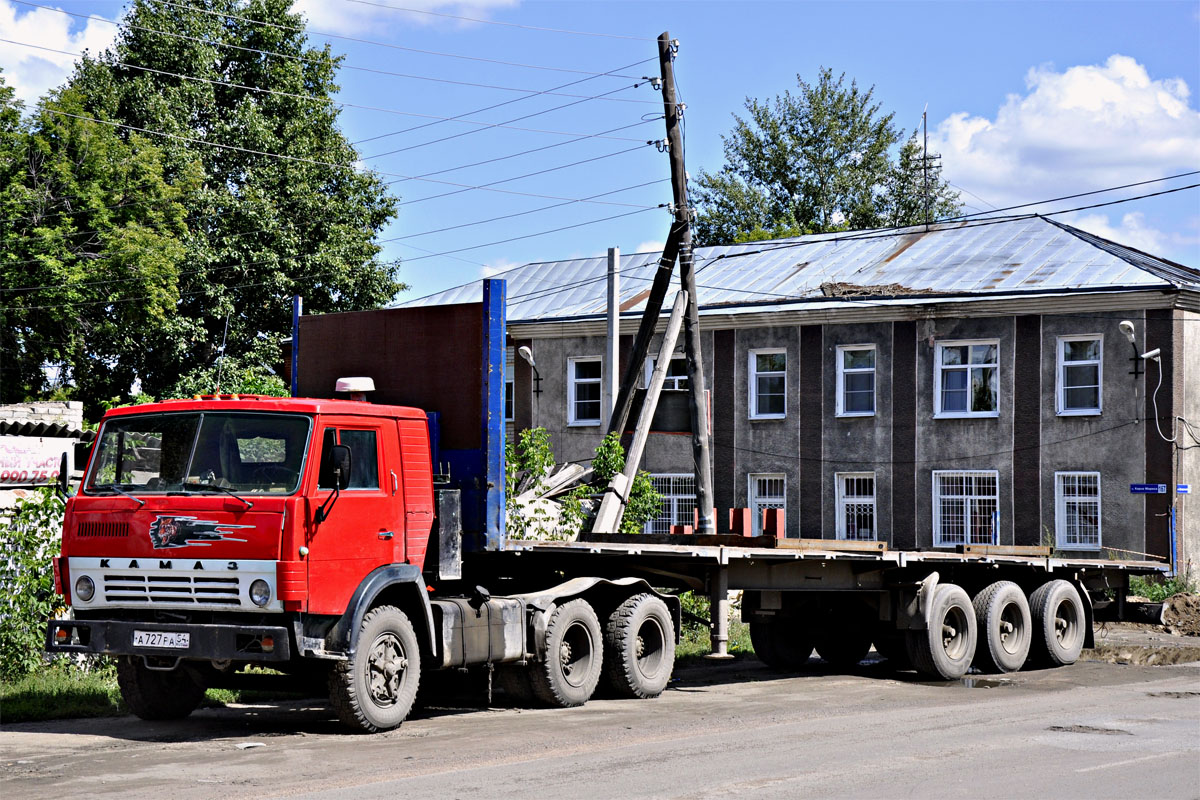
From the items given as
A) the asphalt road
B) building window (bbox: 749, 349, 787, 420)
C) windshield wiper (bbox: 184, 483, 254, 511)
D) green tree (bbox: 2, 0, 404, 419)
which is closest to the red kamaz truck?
windshield wiper (bbox: 184, 483, 254, 511)

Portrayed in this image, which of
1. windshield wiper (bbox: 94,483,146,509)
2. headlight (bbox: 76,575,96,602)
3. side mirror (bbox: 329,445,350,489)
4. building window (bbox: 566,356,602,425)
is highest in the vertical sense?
building window (bbox: 566,356,602,425)

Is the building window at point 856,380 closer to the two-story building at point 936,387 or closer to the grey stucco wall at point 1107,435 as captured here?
the two-story building at point 936,387

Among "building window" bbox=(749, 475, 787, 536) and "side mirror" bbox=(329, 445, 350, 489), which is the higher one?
"side mirror" bbox=(329, 445, 350, 489)

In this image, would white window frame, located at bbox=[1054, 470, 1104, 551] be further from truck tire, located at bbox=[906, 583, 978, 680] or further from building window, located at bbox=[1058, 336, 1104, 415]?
truck tire, located at bbox=[906, 583, 978, 680]

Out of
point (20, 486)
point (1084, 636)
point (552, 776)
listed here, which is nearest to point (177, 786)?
point (552, 776)

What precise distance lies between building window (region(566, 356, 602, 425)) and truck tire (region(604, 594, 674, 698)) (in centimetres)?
2348

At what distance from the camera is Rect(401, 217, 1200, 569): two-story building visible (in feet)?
97.5

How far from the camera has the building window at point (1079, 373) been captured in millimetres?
30438

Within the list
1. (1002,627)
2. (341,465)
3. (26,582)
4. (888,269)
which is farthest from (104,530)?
(888,269)

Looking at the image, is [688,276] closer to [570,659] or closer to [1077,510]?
[570,659]

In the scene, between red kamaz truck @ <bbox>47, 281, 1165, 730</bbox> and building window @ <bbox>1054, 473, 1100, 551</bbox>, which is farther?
building window @ <bbox>1054, 473, 1100, 551</bbox>

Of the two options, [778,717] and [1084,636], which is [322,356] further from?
[1084,636]

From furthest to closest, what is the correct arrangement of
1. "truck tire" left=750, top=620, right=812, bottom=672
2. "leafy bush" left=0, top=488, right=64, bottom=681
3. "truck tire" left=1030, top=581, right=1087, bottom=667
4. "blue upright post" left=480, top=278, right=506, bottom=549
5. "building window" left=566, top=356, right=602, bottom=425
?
"building window" left=566, top=356, right=602, bottom=425, "truck tire" left=1030, top=581, right=1087, bottom=667, "truck tire" left=750, top=620, right=812, bottom=672, "leafy bush" left=0, top=488, right=64, bottom=681, "blue upright post" left=480, top=278, right=506, bottom=549

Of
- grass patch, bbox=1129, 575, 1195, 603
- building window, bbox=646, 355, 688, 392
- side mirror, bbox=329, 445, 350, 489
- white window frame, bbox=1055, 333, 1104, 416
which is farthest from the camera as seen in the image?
building window, bbox=646, 355, 688, 392
